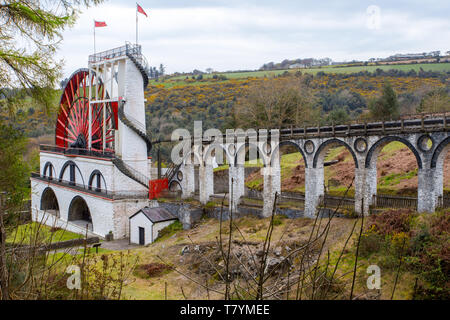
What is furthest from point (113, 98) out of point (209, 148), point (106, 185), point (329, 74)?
point (329, 74)

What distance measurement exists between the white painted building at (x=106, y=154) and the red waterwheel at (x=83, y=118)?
8 cm

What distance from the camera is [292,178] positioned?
86.8 feet

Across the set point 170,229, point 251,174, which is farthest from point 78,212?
point 251,174

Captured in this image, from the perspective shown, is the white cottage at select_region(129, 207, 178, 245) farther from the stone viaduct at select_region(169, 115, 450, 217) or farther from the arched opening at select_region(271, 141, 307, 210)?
the arched opening at select_region(271, 141, 307, 210)

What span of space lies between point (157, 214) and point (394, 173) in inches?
569

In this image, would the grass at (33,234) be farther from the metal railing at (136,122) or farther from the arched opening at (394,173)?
the arched opening at (394,173)

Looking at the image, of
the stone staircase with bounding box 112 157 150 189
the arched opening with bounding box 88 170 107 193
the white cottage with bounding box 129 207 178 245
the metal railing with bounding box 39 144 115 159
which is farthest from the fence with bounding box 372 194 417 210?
the arched opening with bounding box 88 170 107 193

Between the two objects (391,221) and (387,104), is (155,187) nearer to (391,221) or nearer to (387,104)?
(391,221)

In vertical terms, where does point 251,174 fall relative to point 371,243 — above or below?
above

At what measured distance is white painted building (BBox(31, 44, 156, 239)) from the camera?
23938 mm

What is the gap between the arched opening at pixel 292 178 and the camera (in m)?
19.4

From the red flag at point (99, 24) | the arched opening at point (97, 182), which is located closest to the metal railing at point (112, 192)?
the arched opening at point (97, 182)

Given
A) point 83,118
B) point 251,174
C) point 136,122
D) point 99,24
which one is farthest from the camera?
point 251,174

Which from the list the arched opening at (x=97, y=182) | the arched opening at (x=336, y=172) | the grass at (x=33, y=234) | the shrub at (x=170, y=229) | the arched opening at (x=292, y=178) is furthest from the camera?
the arched opening at (x=97, y=182)
